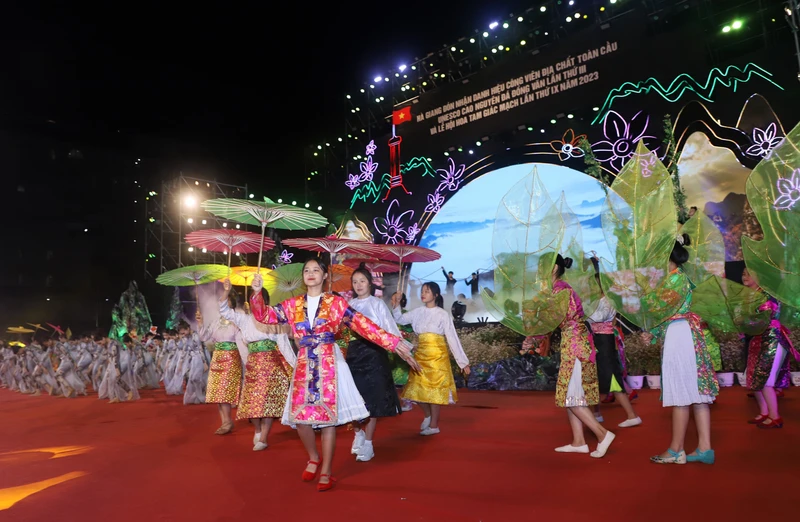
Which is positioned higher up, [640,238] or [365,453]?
[640,238]

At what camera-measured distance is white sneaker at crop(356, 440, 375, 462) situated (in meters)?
4.25

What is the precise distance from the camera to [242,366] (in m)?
6.27

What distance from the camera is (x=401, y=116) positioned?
15.5 metres

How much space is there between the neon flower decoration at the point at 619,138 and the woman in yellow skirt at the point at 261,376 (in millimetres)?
8217

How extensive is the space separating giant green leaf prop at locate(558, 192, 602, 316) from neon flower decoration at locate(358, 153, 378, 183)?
11.6 metres

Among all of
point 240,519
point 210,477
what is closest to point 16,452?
point 210,477

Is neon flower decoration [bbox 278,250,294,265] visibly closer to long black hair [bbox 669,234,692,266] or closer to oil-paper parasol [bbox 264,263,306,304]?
oil-paper parasol [bbox 264,263,306,304]

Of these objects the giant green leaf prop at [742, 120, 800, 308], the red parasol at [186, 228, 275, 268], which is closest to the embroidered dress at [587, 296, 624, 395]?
the giant green leaf prop at [742, 120, 800, 308]

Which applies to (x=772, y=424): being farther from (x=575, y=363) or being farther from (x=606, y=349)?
(x=575, y=363)

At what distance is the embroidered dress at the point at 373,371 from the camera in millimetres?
4277

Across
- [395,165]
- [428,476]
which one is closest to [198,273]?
[428,476]

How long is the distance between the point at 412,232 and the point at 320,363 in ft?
37.1

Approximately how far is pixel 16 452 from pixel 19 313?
16.9m

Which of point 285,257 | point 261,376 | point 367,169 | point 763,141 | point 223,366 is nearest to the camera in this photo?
point 261,376
